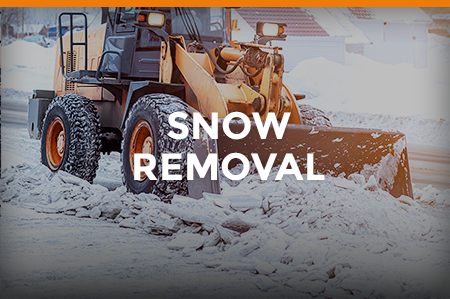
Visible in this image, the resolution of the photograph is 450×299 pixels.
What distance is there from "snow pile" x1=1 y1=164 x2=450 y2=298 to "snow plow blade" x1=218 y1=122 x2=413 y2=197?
22 centimetres

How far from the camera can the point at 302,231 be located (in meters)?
3.70

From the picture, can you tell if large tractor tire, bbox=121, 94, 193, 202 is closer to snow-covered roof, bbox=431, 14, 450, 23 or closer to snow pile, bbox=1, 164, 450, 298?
snow pile, bbox=1, 164, 450, 298

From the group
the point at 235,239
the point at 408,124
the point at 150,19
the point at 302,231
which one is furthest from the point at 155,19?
the point at 408,124

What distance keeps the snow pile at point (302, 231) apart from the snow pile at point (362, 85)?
8402 mm

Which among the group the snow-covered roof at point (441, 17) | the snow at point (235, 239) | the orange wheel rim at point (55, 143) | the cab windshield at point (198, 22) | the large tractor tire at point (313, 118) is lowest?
the snow at point (235, 239)

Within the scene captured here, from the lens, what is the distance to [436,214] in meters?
4.78

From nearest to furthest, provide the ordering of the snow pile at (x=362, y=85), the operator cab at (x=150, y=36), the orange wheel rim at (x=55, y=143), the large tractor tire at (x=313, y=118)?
the operator cab at (x=150, y=36), the large tractor tire at (x=313, y=118), the orange wheel rim at (x=55, y=143), the snow pile at (x=362, y=85)

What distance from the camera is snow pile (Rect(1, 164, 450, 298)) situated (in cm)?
331

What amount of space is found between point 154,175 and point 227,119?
0.81 m

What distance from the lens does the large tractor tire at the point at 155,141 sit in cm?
398

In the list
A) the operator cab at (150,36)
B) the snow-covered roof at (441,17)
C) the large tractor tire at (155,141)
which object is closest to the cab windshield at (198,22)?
the operator cab at (150,36)

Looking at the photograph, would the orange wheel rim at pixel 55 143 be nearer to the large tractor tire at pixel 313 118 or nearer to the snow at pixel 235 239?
the snow at pixel 235 239

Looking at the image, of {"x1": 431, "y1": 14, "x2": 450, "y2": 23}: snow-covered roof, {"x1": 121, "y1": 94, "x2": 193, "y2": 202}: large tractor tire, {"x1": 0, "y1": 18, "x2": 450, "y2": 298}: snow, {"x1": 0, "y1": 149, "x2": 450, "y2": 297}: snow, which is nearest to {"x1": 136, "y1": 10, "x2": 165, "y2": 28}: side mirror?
{"x1": 121, "y1": 94, "x2": 193, "y2": 202}: large tractor tire

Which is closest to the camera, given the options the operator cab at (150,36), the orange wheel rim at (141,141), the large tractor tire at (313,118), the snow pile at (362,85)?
the orange wheel rim at (141,141)
